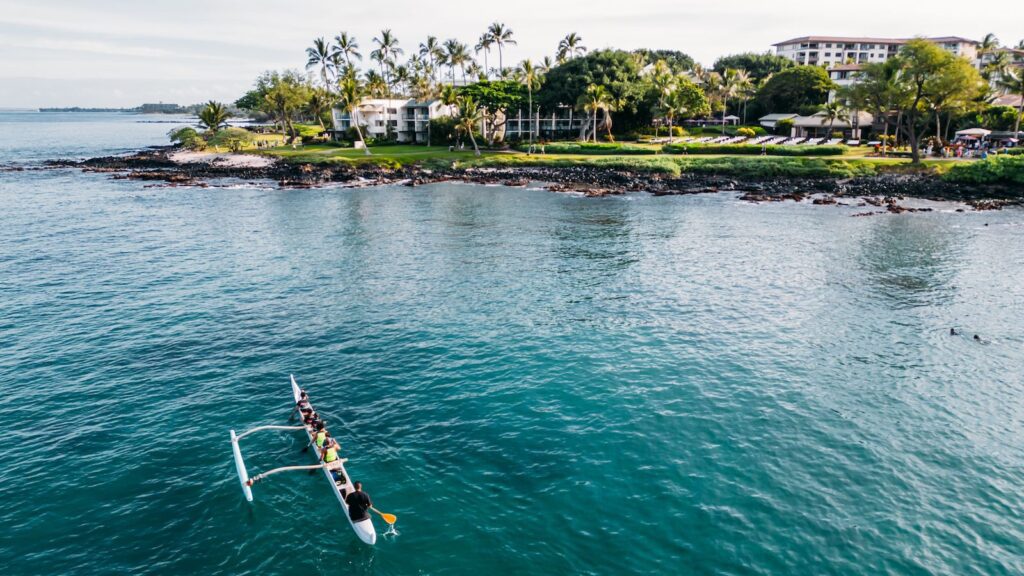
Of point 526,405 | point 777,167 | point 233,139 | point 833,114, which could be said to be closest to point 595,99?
point 777,167

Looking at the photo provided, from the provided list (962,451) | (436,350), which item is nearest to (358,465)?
(436,350)

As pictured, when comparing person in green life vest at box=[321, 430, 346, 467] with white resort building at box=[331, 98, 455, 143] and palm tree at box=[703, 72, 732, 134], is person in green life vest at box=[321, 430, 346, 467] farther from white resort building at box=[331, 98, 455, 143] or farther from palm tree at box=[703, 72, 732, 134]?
palm tree at box=[703, 72, 732, 134]

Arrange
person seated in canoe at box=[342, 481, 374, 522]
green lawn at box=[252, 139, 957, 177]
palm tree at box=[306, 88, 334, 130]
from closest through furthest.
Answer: person seated in canoe at box=[342, 481, 374, 522], green lawn at box=[252, 139, 957, 177], palm tree at box=[306, 88, 334, 130]

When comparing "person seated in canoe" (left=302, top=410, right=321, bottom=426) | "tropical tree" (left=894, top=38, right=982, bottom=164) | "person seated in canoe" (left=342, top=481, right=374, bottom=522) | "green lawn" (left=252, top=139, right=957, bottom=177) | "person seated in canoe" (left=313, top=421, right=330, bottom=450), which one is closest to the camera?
"person seated in canoe" (left=342, top=481, right=374, bottom=522)

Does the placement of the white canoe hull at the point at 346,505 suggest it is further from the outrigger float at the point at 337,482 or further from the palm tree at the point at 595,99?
the palm tree at the point at 595,99

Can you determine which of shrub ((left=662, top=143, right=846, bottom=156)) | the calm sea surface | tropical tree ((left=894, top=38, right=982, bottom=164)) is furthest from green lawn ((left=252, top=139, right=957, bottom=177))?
the calm sea surface
